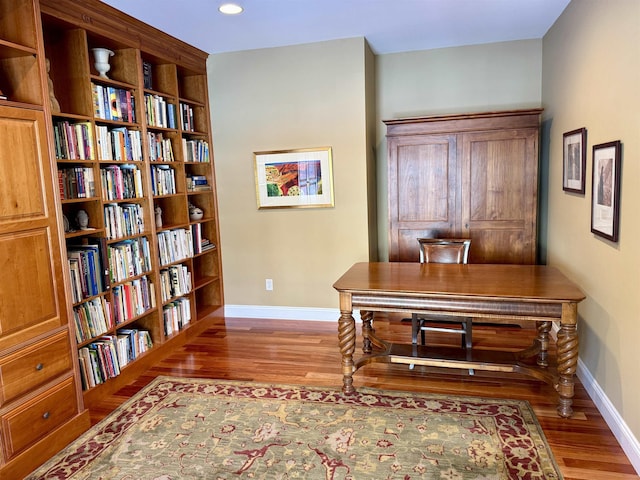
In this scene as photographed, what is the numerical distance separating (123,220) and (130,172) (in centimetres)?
37

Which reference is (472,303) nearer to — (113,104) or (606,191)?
(606,191)

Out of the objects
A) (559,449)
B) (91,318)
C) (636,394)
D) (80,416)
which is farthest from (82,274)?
(636,394)

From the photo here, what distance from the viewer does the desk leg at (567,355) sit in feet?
7.93

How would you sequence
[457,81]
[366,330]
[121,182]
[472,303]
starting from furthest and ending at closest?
[457,81]
[366,330]
[121,182]
[472,303]

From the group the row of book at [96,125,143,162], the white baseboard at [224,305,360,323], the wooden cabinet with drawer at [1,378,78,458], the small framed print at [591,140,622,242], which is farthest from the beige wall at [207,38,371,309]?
the wooden cabinet with drawer at [1,378,78,458]

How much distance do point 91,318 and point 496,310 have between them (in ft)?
8.26

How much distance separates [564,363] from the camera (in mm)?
2490

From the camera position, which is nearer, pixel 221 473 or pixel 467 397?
pixel 221 473

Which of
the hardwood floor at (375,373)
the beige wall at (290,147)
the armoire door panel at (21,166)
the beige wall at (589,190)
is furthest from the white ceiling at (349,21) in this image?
the hardwood floor at (375,373)

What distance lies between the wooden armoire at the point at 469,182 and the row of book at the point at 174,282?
1.91 metres

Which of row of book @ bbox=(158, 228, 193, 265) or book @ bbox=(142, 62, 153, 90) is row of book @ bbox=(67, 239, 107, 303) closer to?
row of book @ bbox=(158, 228, 193, 265)

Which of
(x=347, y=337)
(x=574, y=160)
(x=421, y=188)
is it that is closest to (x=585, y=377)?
(x=574, y=160)

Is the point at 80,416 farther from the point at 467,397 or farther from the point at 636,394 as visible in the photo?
the point at 636,394

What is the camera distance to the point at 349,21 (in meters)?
3.49
